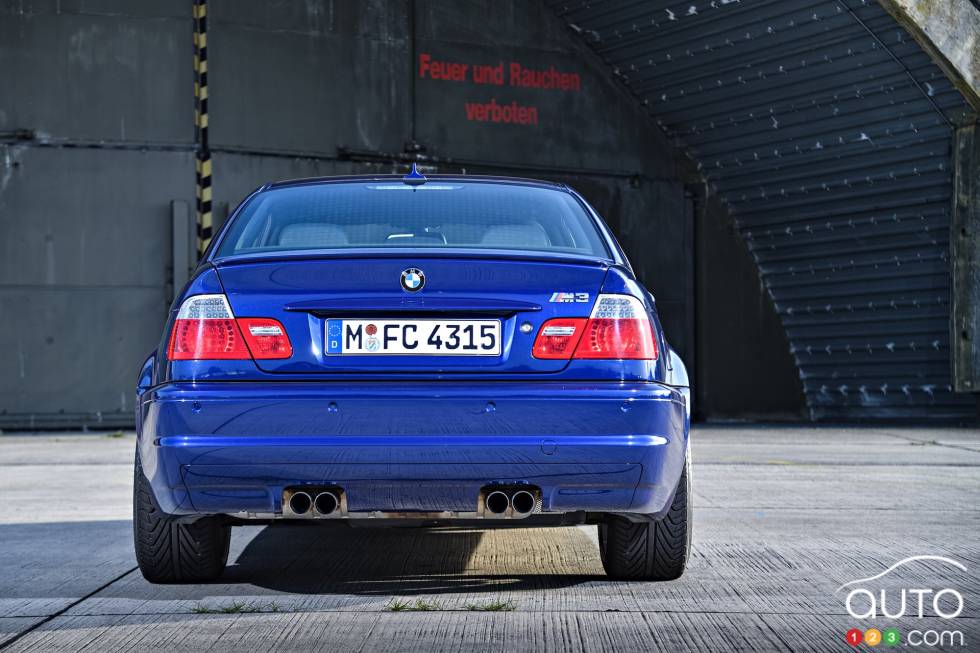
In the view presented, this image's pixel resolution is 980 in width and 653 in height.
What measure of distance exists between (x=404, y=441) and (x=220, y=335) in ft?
2.21

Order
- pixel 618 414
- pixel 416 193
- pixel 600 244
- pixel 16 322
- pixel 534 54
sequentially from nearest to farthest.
Answer: pixel 618 414, pixel 600 244, pixel 416 193, pixel 16 322, pixel 534 54

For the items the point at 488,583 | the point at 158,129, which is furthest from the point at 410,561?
the point at 158,129

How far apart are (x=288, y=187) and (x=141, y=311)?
1039cm

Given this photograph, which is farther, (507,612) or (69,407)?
(69,407)

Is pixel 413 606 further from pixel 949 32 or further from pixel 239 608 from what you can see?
pixel 949 32

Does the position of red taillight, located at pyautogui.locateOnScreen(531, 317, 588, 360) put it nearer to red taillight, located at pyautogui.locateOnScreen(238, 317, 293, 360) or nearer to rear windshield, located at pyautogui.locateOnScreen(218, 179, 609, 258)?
rear windshield, located at pyautogui.locateOnScreen(218, 179, 609, 258)

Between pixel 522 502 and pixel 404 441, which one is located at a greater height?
pixel 404 441

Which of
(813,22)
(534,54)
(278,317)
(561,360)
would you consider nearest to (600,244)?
(561,360)

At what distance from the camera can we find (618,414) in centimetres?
404

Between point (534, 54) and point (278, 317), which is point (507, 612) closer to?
point (278, 317)

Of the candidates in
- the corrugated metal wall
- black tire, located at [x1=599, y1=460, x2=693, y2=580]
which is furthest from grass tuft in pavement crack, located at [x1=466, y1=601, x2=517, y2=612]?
the corrugated metal wall

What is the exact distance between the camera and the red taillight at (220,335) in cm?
407

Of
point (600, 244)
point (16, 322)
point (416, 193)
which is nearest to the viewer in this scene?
point (600, 244)

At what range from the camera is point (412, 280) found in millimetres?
4102
